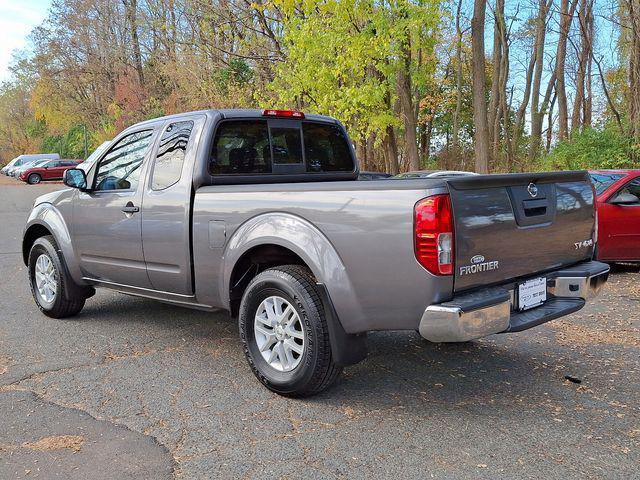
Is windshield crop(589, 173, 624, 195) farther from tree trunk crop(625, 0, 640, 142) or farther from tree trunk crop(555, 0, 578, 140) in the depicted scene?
tree trunk crop(555, 0, 578, 140)

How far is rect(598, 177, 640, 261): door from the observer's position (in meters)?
8.10

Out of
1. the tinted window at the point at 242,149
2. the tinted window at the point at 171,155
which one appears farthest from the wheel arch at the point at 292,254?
the tinted window at the point at 171,155

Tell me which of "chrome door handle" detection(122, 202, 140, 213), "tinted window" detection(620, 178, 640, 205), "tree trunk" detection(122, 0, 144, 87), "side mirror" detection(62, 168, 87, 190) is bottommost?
"tinted window" detection(620, 178, 640, 205)

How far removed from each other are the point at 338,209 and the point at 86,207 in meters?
2.93

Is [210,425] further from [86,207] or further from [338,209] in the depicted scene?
[86,207]

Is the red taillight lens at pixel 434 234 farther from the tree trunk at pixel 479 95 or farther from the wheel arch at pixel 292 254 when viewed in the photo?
the tree trunk at pixel 479 95

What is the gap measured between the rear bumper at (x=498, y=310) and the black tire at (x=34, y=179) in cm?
4330

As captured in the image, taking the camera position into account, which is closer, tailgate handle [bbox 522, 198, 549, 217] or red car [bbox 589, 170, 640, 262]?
tailgate handle [bbox 522, 198, 549, 217]

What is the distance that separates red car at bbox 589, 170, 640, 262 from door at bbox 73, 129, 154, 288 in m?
6.04

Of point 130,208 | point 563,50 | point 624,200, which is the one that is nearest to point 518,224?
point 130,208

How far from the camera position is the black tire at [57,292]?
5.82 m

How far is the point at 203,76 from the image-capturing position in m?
26.0

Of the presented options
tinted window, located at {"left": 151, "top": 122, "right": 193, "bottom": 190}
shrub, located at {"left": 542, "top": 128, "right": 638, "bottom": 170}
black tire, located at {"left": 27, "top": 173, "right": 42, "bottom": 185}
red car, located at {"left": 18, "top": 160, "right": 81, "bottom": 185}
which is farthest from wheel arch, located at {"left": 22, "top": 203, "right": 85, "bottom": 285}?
black tire, located at {"left": 27, "top": 173, "right": 42, "bottom": 185}

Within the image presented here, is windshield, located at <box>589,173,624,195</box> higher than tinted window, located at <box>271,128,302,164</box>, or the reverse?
tinted window, located at <box>271,128,302,164</box>
